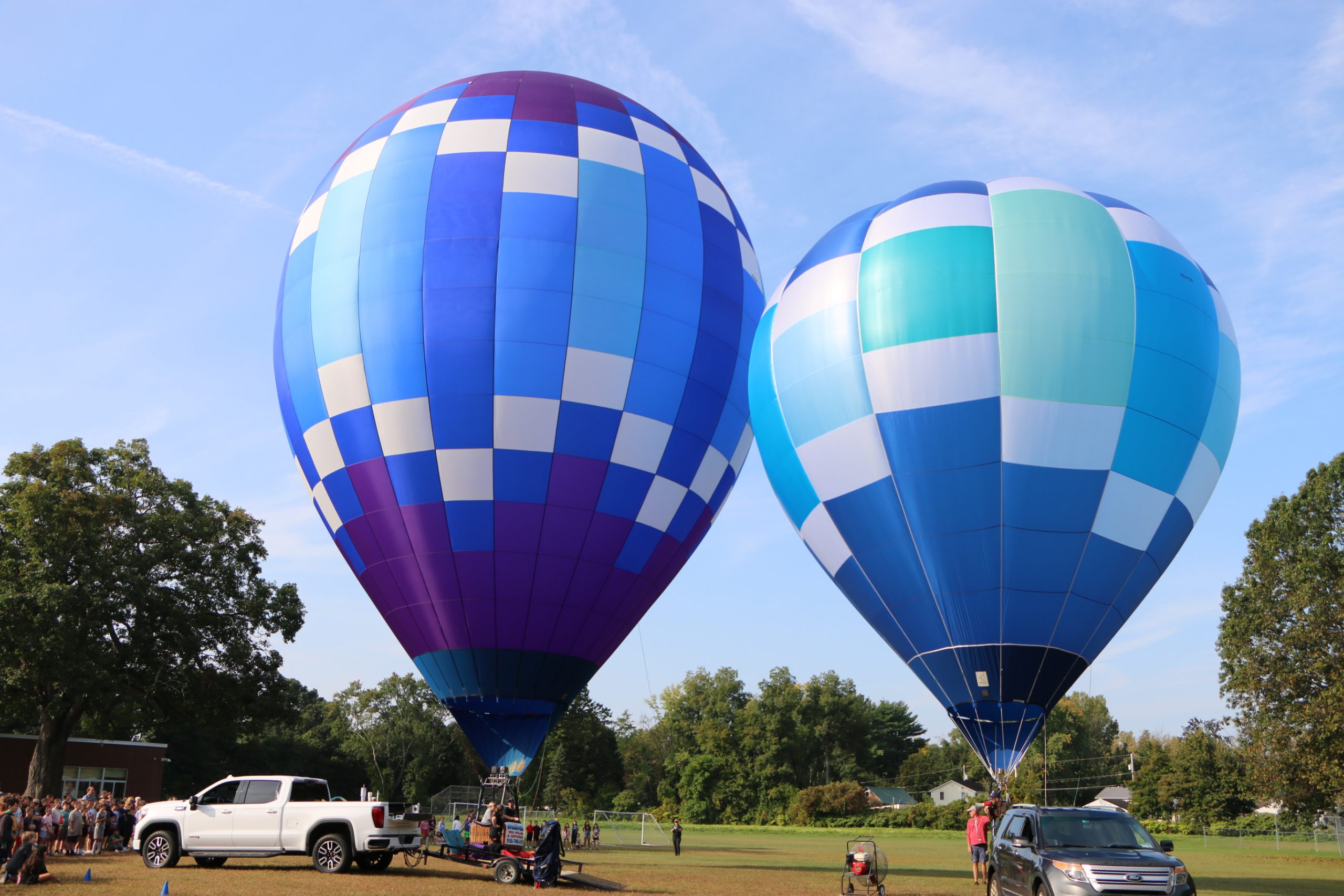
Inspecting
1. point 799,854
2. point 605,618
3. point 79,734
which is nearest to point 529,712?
point 605,618

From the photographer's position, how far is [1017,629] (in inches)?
599

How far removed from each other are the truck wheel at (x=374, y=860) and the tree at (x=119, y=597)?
16961mm

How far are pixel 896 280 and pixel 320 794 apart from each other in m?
12.7

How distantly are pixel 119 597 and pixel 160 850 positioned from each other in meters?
16.2

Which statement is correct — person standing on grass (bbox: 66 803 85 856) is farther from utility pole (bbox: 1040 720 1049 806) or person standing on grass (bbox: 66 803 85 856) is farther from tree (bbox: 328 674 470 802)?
tree (bbox: 328 674 470 802)

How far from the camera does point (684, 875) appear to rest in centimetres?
1912

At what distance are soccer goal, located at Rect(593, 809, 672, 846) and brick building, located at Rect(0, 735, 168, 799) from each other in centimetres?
1707

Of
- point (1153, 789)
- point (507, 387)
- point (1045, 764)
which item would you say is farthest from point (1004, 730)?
point (1153, 789)

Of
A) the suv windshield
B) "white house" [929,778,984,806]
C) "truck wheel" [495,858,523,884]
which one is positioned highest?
the suv windshield

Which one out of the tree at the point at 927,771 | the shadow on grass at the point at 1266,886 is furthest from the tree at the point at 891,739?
the shadow on grass at the point at 1266,886

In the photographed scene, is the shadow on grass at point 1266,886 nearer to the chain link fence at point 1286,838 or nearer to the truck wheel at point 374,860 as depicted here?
the truck wheel at point 374,860

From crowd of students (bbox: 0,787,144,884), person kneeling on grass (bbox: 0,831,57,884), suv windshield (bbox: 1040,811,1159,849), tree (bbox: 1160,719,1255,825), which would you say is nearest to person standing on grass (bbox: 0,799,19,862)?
crowd of students (bbox: 0,787,144,884)

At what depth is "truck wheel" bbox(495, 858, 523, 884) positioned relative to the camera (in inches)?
635

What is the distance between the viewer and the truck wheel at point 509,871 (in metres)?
16.1
